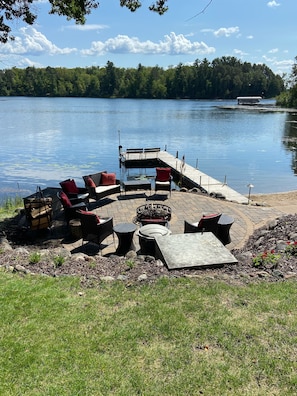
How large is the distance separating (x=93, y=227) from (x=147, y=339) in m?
3.61

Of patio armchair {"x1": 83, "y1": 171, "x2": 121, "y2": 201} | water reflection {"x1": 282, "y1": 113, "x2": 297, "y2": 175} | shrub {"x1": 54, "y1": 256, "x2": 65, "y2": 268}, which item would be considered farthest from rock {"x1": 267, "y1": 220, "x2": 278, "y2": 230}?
water reflection {"x1": 282, "y1": 113, "x2": 297, "y2": 175}

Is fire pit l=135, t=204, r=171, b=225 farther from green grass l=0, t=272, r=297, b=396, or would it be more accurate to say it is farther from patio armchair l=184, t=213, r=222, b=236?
green grass l=0, t=272, r=297, b=396

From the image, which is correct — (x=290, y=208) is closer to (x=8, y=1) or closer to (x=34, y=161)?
(x=8, y=1)

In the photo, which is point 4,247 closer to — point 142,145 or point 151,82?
point 142,145

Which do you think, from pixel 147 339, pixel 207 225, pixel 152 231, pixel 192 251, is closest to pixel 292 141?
pixel 207 225

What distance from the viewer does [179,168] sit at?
70.6 ft

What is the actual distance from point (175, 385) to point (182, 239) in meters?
3.36

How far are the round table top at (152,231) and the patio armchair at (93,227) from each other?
0.75m

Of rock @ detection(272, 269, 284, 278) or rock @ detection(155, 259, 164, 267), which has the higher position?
rock @ detection(272, 269, 284, 278)

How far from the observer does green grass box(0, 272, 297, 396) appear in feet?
8.71

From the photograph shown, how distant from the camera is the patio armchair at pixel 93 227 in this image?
6.46 meters

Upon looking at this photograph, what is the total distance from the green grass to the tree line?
129 m

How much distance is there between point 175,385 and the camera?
265 centimetres

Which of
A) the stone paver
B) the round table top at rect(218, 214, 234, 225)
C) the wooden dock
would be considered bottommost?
the wooden dock
